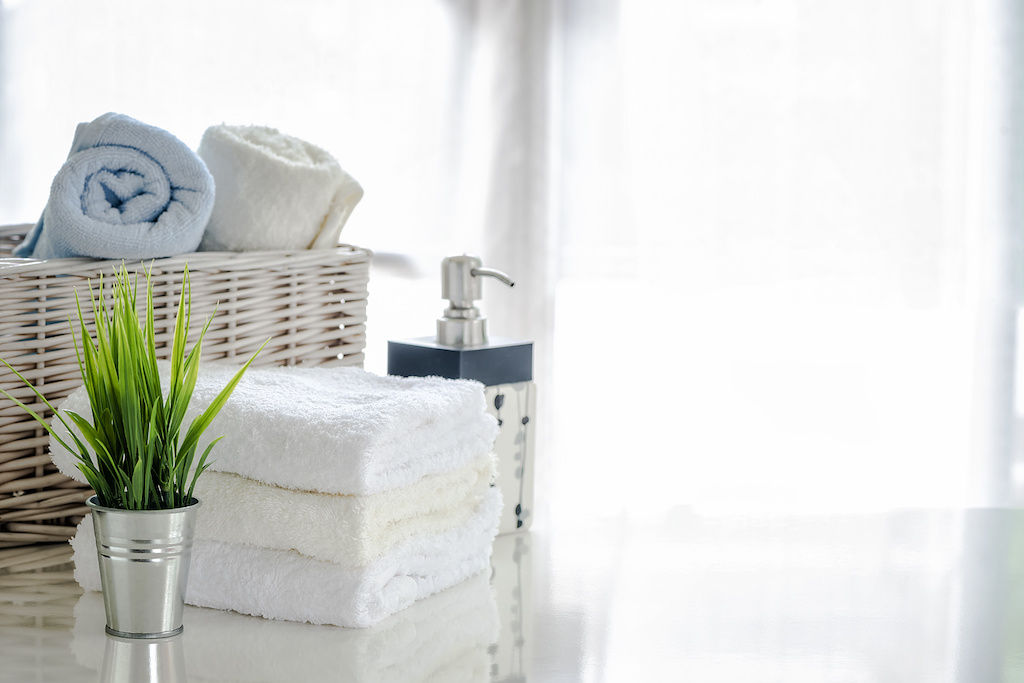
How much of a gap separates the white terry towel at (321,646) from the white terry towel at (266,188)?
1.16 ft

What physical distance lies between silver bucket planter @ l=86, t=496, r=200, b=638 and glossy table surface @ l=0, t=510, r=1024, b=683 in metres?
0.02

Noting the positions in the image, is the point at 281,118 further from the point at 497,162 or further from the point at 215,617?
the point at 215,617

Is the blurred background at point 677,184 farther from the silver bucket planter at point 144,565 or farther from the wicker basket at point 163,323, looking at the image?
the silver bucket planter at point 144,565

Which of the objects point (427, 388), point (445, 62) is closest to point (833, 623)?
point (427, 388)

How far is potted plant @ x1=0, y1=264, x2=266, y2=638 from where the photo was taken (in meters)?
0.69

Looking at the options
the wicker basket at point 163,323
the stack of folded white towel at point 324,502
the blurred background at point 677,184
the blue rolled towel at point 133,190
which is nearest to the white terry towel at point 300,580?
the stack of folded white towel at point 324,502

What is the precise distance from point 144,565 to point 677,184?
85cm

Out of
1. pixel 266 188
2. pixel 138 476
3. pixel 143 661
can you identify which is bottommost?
pixel 143 661

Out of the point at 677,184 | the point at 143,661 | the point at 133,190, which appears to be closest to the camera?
the point at 143,661

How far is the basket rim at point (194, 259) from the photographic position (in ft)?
2.88

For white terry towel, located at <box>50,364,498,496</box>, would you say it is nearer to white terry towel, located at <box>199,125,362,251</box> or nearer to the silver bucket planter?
the silver bucket planter

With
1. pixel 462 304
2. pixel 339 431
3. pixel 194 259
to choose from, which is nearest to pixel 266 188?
pixel 194 259

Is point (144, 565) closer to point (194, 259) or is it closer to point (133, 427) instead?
point (133, 427)

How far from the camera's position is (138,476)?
0.69 m
